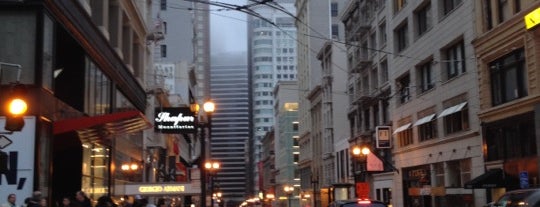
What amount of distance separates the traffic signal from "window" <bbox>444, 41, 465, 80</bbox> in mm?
27341

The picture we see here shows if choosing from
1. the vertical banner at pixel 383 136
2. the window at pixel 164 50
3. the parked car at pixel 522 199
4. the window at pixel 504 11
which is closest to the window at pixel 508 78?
the window at pixel 504 11

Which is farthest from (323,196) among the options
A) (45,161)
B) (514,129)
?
(45,161)

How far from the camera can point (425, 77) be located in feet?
141

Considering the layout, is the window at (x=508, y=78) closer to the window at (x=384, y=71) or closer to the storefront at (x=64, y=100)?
the storefront at (x=64, y=100)

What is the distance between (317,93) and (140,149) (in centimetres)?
4448

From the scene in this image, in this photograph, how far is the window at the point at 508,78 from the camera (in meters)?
30.0

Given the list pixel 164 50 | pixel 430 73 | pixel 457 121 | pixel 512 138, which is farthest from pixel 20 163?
pixel 164 50

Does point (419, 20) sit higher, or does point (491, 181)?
point (419, 20)

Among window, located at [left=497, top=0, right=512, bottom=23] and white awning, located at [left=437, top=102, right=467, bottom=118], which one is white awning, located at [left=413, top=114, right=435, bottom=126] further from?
window, located at [left=497, top=0, right=512, bottom=23]

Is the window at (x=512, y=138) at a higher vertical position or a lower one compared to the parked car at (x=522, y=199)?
higher

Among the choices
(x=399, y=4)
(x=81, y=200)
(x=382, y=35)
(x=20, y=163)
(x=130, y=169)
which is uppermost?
(x=399, y=4)

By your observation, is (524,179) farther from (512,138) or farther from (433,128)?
(433,128)

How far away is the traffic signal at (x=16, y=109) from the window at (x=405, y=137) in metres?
34.9

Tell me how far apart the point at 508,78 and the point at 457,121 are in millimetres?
6742
